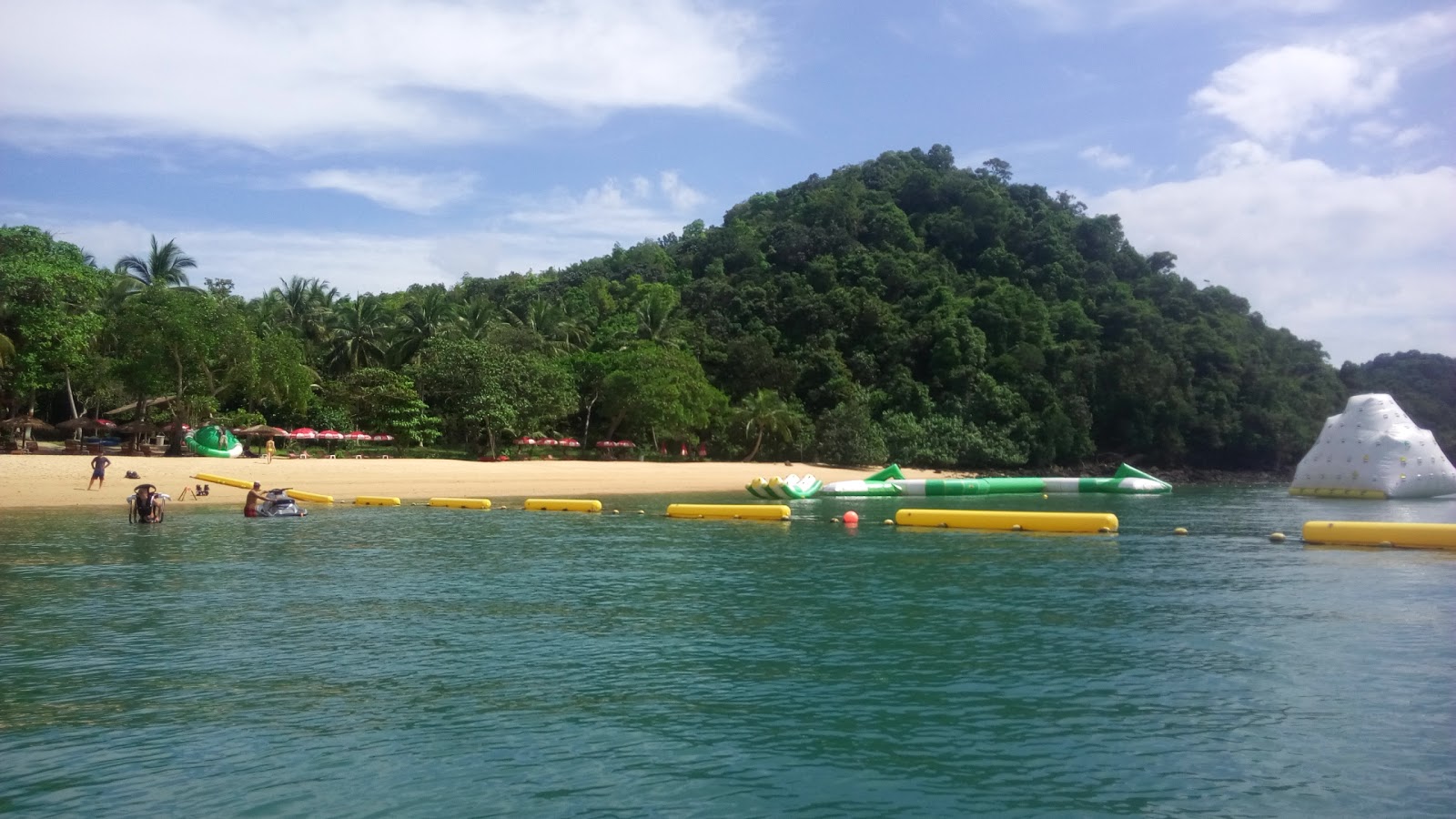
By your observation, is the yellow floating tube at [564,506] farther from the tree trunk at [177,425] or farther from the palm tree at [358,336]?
the palm tree at [358,336]

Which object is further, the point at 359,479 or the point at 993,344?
the point at 993,344

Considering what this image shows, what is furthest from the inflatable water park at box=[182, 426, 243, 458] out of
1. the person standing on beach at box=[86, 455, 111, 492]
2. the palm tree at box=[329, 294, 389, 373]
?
the palm tree at box=[329, 294, 389, 373]

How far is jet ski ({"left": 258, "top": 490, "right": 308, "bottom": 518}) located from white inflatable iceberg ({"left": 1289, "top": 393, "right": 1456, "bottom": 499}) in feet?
132

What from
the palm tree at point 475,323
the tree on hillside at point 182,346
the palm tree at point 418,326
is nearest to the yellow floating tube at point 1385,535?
the tree on hillside at point 182,346

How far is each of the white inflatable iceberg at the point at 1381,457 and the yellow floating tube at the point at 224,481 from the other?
1688 inches

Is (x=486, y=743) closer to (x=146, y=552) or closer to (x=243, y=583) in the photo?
(x=243, y=583)

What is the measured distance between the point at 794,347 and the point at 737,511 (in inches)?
1794

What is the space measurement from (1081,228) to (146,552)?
3247 inches

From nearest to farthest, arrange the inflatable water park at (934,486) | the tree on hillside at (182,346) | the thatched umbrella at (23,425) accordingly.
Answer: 1. the inflatable water park at (934,486)
2. the tree on hillside at (182,346)
3. the thatched umbrella at (23,425)

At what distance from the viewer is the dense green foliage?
48281 millimetres

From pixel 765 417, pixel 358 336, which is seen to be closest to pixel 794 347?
pixel 765 417

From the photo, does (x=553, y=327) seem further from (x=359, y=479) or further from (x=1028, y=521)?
(x=1028, y=521)

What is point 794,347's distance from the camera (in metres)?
75.3

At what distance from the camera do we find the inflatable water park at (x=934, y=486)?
38.7m
